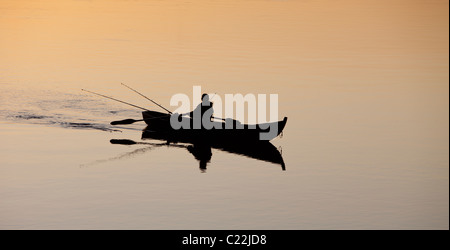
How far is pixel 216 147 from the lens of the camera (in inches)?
687

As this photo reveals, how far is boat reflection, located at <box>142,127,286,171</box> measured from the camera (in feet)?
54.7

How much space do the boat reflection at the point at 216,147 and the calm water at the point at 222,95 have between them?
0.93ft

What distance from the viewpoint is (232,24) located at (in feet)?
109

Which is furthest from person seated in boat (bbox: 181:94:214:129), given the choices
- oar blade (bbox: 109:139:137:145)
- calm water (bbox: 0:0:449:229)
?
oar blade (bbox: 109:139:137:145)

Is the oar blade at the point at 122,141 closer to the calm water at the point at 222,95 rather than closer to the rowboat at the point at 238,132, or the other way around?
the calm water at the point at 222,95

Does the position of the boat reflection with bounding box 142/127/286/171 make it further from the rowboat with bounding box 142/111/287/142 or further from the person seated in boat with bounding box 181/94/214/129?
the person seated in boat with bounding box 181/94/214/129

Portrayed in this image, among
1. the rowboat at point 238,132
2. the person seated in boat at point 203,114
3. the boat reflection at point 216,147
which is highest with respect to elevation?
the person seated in boat at point 203,114

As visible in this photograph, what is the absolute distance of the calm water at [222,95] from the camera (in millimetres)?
13391

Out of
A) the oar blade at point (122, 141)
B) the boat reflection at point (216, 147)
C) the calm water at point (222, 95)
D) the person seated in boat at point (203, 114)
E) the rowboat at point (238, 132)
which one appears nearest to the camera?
the calm water at point (222, 95)

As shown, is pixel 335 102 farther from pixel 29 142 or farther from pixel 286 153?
pixel 29 142

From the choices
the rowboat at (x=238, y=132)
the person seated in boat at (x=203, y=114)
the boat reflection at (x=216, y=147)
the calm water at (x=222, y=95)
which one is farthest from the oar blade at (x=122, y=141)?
the person seated in boat at (x=203, y=114)

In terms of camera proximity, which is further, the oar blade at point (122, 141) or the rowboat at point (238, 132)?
the oar blade at point (122, 141)
